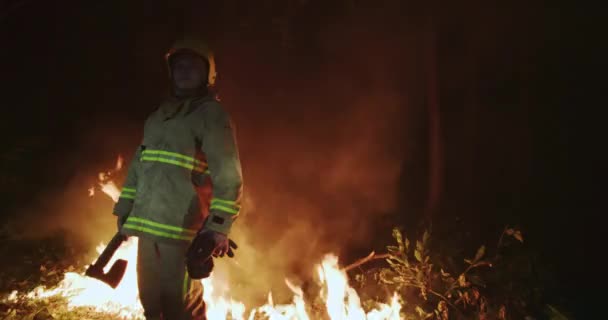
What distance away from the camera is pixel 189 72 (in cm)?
300

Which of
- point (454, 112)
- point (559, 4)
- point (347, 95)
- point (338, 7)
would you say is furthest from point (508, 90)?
point (338, 7)

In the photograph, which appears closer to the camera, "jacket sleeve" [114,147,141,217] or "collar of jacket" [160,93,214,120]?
"collar of jacket" [160,93,214,120]

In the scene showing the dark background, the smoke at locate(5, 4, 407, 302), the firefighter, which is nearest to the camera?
the firefighter

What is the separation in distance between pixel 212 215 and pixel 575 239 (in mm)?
4916

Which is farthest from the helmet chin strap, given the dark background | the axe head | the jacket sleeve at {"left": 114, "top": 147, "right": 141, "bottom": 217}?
the dark background

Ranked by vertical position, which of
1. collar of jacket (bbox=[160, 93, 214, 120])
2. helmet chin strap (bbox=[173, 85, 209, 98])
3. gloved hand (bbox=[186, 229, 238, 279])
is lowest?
gloved hand (bbox=[186, 229, 238, 279])

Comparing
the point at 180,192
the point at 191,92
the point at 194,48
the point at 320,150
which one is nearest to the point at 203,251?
the point at 180,192

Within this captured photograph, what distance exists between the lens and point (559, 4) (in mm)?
5684

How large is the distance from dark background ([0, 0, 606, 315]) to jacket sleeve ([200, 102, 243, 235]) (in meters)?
3.36

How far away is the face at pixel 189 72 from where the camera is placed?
3.01 meters

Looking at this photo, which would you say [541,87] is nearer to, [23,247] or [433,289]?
[433,289]

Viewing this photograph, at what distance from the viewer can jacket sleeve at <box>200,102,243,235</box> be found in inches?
102

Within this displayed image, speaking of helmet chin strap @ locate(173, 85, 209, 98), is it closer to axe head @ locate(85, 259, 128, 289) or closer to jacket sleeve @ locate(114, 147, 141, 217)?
jacket sleeve @ locate(114, 147, 141, 217)

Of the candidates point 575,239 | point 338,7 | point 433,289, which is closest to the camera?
point 433,289
